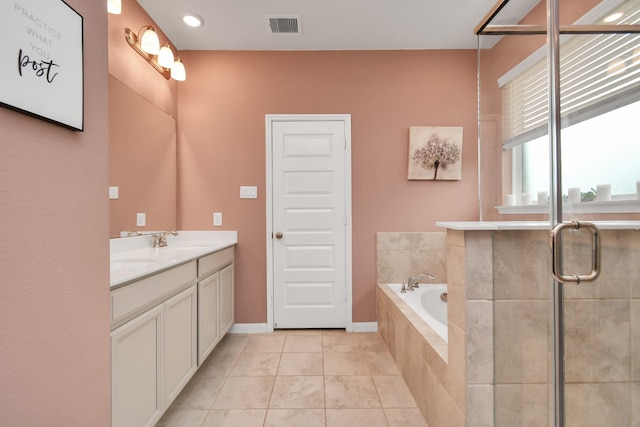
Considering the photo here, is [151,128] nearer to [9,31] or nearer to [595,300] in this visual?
[9,31]

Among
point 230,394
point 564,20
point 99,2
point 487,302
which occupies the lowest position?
point 230,394

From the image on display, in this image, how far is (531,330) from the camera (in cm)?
105

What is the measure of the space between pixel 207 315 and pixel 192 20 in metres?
2.32

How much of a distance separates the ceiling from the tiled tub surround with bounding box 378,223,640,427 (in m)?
1.99

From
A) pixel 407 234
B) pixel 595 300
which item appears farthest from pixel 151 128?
pixel 595 300

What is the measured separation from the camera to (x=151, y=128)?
2289 mm

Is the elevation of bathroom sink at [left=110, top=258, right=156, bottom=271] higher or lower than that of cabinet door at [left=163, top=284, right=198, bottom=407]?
higher

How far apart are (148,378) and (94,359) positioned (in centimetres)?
47

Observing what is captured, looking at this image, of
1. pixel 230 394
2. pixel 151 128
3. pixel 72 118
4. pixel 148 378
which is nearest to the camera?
pixel 72 118

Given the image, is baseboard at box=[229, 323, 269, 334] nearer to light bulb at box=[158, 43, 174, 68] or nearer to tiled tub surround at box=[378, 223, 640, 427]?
tiled tub surround at box=[378, 223, 640, 427]

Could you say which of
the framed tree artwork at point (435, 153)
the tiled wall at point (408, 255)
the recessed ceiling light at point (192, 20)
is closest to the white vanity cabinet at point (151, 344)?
the tiled wall at point (408, 255)

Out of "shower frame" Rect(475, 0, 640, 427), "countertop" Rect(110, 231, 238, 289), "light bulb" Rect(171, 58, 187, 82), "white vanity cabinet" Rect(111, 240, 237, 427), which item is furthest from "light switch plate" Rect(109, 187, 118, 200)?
"shower frame" Rect(475, 0, 640, 427)

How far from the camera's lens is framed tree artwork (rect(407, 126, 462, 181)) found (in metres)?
2.74

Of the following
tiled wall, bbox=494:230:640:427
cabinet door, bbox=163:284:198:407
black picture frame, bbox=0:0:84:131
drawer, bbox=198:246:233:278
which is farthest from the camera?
drawer, bbox=198:246:233:278
